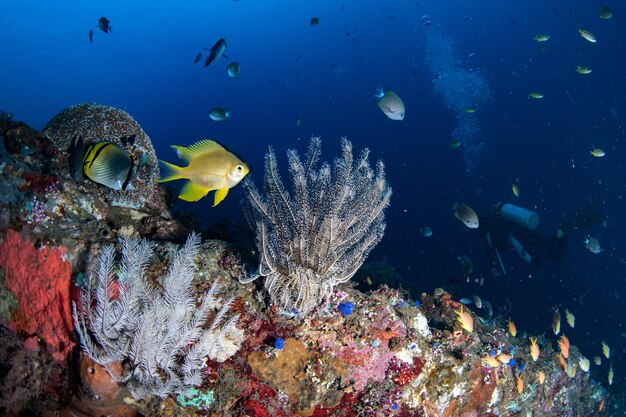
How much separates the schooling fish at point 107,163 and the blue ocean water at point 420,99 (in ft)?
2.89

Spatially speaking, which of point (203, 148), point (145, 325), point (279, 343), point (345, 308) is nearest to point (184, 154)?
point (203, 148)

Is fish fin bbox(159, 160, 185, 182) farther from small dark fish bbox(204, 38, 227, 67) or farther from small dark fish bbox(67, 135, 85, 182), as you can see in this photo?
small dark fish bbox(204, 38, 227, 67)

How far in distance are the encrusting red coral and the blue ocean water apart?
2000 mm

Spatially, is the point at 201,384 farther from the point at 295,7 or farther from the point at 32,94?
the point at 32,94

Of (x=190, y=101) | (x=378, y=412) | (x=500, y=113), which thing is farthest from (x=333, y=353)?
(x=190, y=101)

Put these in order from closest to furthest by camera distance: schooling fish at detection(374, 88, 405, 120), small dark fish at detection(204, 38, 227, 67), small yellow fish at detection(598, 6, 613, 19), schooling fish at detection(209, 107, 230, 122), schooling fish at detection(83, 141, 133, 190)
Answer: schooling fish at detection(83, 141, 133, 190) → schooling fish at detection(374, 88, 405, 120) → small dark fish at detection(204, 38, 227, 67) → schooling fish at detection(209, 107, 230, 122) → small yellow fish at detection(598, 6, 613, 19)

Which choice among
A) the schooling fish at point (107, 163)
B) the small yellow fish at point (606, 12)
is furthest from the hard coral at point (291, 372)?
the small yellow fish at point (606, 12)

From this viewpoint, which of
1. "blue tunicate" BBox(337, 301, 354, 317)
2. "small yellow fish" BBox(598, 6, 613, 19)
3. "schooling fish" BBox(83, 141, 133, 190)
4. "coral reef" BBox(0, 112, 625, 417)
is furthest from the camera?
"small yellow fish" BBox(598, 6, 613, 19)

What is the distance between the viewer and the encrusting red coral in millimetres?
3186

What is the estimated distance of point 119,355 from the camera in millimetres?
2816

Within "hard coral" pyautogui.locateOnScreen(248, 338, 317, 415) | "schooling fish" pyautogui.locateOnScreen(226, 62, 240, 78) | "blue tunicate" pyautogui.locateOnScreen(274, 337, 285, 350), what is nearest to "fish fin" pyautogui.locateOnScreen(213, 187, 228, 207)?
"blue tunicate" pyautogui.locateOnScreen(274, 337, 285, 350)

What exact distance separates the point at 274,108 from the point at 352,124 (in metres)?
26.1

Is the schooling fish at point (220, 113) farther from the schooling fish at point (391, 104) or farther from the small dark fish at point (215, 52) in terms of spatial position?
the schooling fish at point (391, 104)

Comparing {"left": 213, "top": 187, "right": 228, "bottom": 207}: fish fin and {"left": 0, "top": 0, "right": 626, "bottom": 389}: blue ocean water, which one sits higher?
{"left": 213, "top": 187, "right": 228, "bottom": 207}: fish fin
